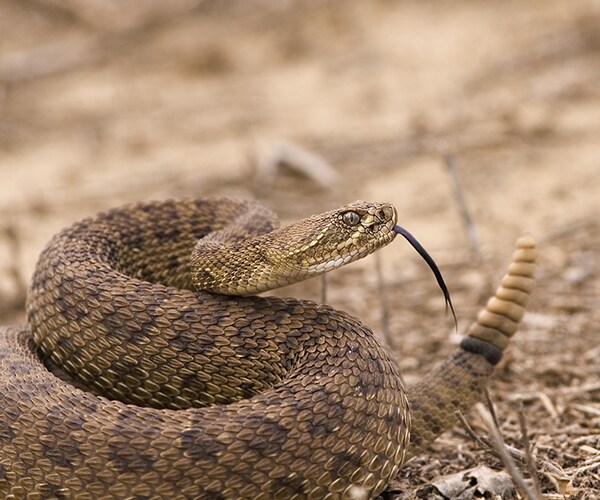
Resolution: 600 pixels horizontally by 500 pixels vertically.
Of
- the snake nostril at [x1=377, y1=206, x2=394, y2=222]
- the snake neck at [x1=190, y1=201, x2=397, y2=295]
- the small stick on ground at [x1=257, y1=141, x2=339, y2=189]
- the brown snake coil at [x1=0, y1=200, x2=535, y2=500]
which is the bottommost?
the brown snake coil at [x1=0, y1=200, x2=535, y2=500]

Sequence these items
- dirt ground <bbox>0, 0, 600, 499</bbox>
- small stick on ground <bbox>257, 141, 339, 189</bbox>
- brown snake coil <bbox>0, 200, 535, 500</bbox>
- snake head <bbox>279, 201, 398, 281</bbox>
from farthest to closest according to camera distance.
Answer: small stick on ground <bbox>257, 141, 339, 189</bbox> < dirt ground <bbox>0, 0, 600, 499</bbox> < snake head <bbox>279, 201, 398, 281</bbox> < brown snake coil <bbox>0, 200, 535, 500</bbox>

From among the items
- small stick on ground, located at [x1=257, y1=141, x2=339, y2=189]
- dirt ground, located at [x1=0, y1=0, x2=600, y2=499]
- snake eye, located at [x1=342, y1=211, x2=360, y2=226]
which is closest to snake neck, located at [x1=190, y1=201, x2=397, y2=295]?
snake eye, located at [x1=342, y1=211, x2=360, y2=226]

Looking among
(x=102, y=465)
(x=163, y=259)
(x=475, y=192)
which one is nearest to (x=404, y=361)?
(x=163, y=259)

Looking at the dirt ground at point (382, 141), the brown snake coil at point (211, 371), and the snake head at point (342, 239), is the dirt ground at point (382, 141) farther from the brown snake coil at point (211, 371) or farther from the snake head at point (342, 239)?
the snake head at point (342, 239)

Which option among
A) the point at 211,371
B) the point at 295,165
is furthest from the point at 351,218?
the point at 295,165

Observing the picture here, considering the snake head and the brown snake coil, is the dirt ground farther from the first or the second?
the snake head

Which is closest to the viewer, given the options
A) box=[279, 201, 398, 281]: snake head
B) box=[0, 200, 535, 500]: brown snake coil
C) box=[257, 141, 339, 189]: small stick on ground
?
box=[0, 200, 535, 500]: brown snake coil

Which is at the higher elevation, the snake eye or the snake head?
the snake eye
